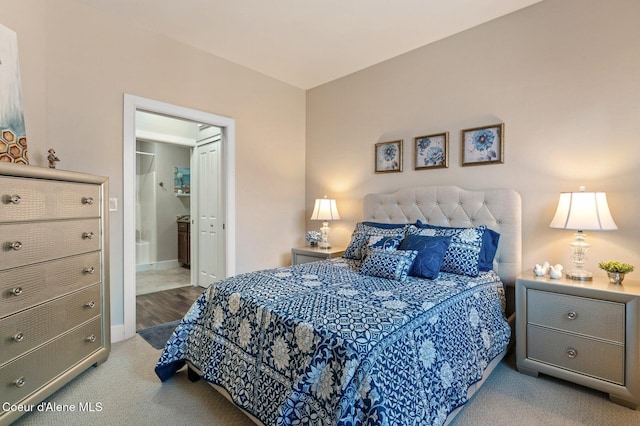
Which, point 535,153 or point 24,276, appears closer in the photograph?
point 24,276

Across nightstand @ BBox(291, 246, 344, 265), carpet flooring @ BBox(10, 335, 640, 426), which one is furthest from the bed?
nightstand @ BBox(291, 246, 344, 265)

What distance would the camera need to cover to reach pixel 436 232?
100 inches

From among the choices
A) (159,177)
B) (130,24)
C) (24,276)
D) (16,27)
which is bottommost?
(24,276)

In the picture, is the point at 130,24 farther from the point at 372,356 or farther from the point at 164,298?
the point at 372,356

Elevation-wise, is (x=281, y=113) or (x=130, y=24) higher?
(x=130, y=24)

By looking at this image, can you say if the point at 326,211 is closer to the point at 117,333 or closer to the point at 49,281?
the point at 117,333

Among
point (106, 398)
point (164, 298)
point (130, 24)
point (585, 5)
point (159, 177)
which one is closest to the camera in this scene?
point (106, 398)

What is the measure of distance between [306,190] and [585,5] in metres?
3.24

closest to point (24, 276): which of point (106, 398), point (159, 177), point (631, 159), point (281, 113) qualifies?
point (106, 398)

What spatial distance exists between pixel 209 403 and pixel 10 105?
2.25 meters

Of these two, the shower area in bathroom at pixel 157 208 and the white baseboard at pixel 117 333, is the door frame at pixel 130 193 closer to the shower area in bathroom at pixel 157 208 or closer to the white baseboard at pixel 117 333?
the white baseboard at pixel 117 333

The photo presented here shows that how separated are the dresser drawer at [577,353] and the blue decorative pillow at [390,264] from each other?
3.04 feet

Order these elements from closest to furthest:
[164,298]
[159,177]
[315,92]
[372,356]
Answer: [372,356] → [164,298] → [315,92] → [159,177]

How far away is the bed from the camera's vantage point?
1.22m
